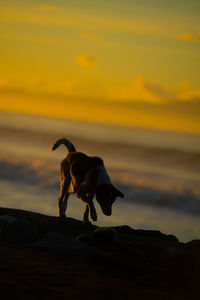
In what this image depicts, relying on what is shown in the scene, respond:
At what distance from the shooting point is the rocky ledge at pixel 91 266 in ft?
24.3

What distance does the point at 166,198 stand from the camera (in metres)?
24.9

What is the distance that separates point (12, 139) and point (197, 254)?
45.9 meters

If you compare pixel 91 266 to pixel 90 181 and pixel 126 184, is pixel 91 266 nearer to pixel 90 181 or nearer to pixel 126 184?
pixel 90 181

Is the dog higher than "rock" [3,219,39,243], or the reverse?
the dog

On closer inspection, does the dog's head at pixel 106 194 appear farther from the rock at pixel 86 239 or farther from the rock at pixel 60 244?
Answer: the rock at pixel 60 244

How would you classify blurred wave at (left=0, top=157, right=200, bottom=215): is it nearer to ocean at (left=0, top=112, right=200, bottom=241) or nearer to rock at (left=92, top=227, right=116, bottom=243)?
ocean at (left=0, top=112, right=200, bottom=241)

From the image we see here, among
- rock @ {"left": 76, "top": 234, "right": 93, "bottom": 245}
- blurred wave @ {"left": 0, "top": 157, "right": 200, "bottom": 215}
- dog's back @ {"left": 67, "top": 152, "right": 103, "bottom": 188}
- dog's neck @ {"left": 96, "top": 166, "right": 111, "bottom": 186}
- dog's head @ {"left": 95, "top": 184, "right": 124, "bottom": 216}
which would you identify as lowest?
rock @ {"left": 76, "top": 234, "right": 93, "bottom": 245}

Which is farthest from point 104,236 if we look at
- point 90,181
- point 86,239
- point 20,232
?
point 90,181

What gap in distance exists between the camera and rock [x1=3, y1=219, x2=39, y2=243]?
10.3 metres

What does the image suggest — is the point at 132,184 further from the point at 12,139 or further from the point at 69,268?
the point at 12,139

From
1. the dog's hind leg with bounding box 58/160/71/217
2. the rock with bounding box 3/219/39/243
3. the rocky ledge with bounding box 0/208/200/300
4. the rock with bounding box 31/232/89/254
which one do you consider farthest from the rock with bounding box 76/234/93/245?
the dog's hind leg with bounding box 58/160/71/217

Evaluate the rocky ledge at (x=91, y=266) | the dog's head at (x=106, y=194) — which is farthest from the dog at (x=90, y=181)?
the rocky ledge at (x=91, y=266)

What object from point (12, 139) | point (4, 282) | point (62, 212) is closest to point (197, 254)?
point (4, 282)

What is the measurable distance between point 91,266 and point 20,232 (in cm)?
206
